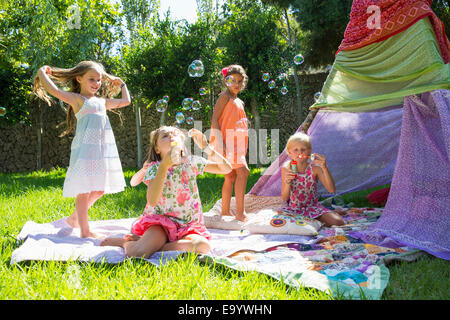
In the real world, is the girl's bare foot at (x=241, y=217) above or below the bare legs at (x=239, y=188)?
below

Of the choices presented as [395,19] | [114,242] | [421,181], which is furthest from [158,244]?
[395,19]

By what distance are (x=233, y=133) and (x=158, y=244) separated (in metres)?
1.46

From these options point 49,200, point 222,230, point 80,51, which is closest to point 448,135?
point 222,230

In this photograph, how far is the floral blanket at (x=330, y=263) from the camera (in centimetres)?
176

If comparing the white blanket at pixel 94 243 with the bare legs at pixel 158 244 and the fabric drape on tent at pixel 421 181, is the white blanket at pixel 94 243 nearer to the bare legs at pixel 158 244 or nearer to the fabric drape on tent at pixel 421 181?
the bare legs at pixel 158 244

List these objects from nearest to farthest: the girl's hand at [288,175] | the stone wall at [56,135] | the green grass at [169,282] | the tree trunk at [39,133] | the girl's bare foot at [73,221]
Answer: the green grass at [169,282]
the girl's bare foot at [73,221]
the girl's hand at [288,175]
the tree trunk at [39,133]
the stone wall at [56,135]

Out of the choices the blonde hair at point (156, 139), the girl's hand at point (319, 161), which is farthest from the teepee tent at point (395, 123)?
the blonde hair at point (156, 139)

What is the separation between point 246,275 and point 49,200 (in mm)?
3258

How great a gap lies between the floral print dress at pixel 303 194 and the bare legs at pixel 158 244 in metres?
1.25

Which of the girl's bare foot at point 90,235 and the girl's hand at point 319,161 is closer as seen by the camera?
the girl's bare foot at point 90,235

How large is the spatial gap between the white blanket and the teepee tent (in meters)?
0.76

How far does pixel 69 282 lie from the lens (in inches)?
69.8

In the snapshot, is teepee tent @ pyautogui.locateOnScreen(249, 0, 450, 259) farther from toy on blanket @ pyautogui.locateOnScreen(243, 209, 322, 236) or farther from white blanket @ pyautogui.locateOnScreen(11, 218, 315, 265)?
white blanket @ pyautogui.locateOnScreen(11, 218, 315, 265)
